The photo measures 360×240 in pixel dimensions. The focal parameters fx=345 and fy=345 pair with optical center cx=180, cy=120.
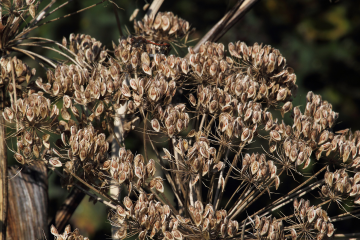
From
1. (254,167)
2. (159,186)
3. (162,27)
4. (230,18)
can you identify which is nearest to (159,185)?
(159,186)

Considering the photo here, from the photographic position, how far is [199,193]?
1.46 meters

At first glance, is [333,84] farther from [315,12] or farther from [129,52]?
[129,52]

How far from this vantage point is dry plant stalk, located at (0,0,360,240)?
128cm

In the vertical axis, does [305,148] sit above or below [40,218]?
above

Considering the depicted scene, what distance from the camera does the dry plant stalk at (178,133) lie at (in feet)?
4.21

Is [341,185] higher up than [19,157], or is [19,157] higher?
[19,157]

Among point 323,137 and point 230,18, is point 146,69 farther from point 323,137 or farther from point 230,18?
point 323,137

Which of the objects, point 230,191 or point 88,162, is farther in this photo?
point 230,191

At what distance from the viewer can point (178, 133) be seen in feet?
4.64

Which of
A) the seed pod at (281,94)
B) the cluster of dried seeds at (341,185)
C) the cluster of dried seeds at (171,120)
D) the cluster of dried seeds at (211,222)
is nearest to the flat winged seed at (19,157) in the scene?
the cluster of dried seeds at (171,120)

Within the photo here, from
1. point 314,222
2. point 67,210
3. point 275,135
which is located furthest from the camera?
point 67,210

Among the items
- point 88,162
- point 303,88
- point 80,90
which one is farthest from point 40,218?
point 303,88

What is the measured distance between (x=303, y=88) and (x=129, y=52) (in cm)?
175

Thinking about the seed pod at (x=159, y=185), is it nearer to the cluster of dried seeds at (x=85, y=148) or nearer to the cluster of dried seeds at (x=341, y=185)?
the cluster of dried seeds at (x=85, y=148)
